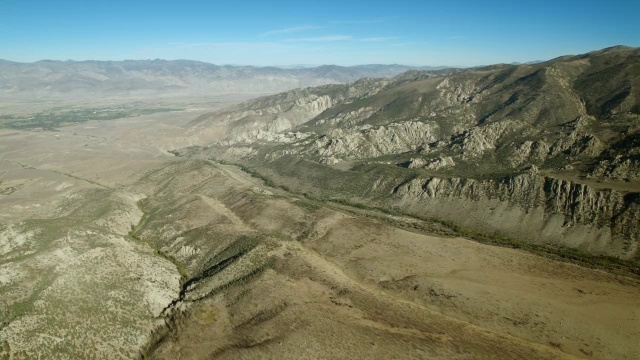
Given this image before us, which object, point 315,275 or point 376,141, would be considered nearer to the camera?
point 315,275

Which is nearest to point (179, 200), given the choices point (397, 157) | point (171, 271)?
point (171, 271)

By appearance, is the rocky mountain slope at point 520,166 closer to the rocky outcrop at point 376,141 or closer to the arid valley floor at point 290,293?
the rocky outcrop at point 376,141

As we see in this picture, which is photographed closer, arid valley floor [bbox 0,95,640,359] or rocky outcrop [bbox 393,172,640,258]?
arid valley floor [bbox 0,95,640,359]

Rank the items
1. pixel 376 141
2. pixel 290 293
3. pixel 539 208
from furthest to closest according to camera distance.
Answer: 1. pixel 376 141
2. pixel 539 208
3. pixel 290 293

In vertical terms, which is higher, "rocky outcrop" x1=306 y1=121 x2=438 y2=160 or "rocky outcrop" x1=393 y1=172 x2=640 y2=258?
"rocky outcrop" x1=306 y1=121 x2=438 y2=160

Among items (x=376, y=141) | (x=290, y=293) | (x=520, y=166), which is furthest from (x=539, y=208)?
(x=376, y=141)

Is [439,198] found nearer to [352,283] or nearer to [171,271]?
[352,283]

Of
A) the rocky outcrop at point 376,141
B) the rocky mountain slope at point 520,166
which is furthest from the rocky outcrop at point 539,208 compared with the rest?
the rocky outcrop at point 376,141

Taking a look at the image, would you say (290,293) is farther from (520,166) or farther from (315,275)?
(520,166)

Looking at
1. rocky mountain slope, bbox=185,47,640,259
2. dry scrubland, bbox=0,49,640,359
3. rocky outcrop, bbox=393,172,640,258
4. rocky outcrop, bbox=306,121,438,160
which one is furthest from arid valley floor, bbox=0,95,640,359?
rocky outcrop, bbox=306,121,438,160

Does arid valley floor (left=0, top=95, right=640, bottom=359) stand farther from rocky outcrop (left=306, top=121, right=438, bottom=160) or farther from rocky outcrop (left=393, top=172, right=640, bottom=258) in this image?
rocky outcrop (left=306, top=121, right=438, bottom=160)

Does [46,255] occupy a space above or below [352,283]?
above
